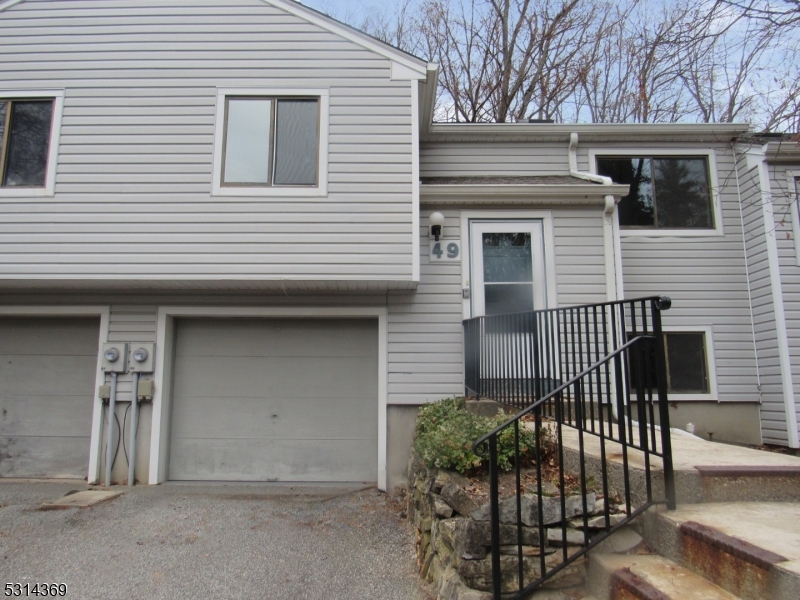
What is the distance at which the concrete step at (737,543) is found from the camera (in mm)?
1865

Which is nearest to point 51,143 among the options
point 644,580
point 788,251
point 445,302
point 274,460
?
point 274,460

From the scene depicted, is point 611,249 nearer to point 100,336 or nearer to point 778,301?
point 778,301

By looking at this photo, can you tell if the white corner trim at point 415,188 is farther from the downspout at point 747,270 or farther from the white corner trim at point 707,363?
the downspout at point 747,270

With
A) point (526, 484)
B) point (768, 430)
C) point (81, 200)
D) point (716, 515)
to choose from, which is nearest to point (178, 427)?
point (81, 200)

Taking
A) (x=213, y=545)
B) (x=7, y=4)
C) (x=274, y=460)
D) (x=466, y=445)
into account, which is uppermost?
(x=7, y=4)

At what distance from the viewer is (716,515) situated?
96.3 inches

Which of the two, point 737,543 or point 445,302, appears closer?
point 737,543

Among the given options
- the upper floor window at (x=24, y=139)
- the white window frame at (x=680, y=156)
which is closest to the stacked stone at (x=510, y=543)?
the white window frame at (x=680, y=156)

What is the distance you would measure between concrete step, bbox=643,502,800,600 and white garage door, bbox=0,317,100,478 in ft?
20.3

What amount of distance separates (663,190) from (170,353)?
22.2 ft

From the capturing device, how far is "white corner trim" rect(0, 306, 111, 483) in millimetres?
5711

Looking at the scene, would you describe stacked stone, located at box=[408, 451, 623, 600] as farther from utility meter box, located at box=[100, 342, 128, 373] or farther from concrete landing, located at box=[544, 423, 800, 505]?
utility meter box, located at box=[100, 342, 128, 373]

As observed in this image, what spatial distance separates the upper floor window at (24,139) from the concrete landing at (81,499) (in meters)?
3.48

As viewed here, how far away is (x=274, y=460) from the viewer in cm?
591
